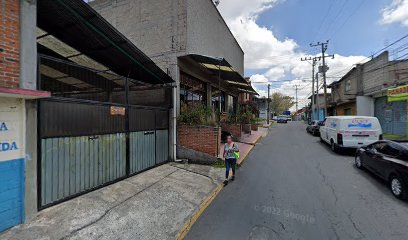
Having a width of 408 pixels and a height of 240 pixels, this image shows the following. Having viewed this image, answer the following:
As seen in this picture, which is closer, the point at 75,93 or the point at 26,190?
the point at 26,190

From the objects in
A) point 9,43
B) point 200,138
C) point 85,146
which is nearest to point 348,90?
point 200,138

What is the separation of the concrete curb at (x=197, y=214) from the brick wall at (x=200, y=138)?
2598mm

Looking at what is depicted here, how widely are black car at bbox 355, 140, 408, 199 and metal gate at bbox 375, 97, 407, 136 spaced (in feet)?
37.6

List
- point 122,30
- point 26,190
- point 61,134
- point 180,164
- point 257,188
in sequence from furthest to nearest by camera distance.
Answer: point 122,30 < point 180,164 < point 257,188 < point 61,134 < point 26,190

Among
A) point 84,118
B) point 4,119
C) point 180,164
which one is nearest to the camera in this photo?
point 4,119

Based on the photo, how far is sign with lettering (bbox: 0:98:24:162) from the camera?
152 inches

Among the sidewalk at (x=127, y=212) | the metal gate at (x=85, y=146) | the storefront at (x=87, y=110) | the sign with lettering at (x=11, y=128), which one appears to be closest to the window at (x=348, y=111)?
the sidewalk at (x=127, y=212)

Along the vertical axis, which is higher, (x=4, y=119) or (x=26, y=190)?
(x=4, y=119)

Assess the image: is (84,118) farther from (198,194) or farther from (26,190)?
(198,194)

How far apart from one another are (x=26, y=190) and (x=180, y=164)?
552 cm

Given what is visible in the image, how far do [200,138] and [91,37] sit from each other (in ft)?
18.2

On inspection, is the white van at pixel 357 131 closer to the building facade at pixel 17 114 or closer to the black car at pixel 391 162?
the black car at pixel 391 162

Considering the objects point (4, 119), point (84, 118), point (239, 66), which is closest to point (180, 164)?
point (84, 118)

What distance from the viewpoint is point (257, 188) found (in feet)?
21.3
